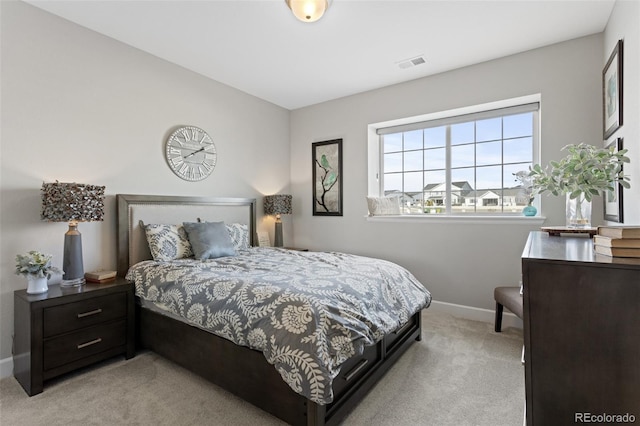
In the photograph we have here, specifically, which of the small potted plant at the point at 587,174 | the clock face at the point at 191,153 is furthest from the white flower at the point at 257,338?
the clock face at the point at 191,153

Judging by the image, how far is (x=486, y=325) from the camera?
305cm

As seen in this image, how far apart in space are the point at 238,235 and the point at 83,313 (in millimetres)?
1509

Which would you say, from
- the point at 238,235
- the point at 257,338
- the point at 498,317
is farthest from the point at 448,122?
the point at 257,338

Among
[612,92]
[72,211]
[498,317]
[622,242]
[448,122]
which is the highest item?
[448,122]

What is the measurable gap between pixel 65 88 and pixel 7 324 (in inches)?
71.5

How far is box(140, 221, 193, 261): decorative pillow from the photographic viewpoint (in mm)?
2744

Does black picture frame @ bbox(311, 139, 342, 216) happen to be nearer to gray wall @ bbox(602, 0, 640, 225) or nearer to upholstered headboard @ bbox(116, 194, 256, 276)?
upholstered headboard @ bbox(116, 194, 256, 276)

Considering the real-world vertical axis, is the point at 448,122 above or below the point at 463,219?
above

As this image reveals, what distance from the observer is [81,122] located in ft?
8.44

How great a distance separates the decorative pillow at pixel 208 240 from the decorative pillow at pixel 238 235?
230mm

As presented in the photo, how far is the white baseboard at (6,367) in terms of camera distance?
7.15 ft

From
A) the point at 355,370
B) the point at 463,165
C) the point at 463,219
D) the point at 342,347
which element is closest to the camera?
the point at 342,347

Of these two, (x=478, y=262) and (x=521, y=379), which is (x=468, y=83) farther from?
(x=521, y=379)

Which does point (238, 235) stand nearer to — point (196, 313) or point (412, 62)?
point (196, 313)
